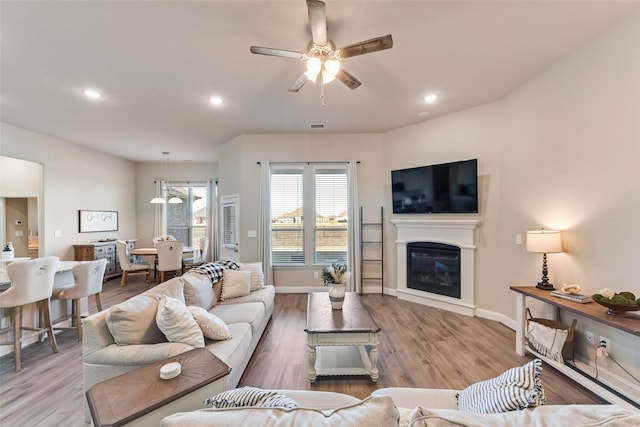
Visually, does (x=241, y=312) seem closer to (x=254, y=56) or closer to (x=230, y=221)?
(x=254, y=56)

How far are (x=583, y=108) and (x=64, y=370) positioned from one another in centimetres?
567

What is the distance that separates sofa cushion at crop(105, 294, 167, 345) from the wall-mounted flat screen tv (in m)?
3.92

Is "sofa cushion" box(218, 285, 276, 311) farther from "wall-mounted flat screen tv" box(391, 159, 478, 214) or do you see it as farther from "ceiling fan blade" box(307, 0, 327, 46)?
"ceiling fan blade" box(307, 0, 327, 46)

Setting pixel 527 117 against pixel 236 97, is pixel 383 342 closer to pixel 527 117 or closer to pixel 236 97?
pixel 527 117

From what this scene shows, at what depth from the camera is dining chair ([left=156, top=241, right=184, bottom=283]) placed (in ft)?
17.6

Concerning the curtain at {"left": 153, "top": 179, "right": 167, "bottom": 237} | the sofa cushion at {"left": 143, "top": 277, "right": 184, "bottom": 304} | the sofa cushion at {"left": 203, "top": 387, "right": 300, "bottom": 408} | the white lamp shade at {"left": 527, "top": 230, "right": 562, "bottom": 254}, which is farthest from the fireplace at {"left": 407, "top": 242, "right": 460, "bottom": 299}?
the curtain at {"left": 153, "top": 179, "right": 167, "bottom": 237}

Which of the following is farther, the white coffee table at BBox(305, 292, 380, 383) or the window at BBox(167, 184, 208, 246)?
the window at BBox(167, 184, 208, 246)

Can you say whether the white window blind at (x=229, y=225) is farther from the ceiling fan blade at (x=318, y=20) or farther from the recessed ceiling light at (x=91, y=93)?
the ceiling fan blade at (x=318, y=20)

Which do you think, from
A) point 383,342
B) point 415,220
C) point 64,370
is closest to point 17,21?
point 64,370

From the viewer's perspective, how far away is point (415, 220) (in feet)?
14.8

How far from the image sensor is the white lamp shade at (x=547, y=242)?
2637 millimetres

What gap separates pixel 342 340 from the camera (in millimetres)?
2326

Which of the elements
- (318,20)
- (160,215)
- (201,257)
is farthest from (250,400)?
(160,215)

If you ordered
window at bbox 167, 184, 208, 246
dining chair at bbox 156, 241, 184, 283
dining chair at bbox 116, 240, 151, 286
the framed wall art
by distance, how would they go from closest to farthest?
dining chair at bbox 156, 241, 184, 283, dining chair at bbox 116, 240, 151, 286, the framed wall art, window at bbox 167, 184, 208, 246
